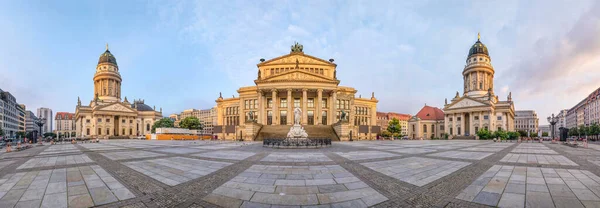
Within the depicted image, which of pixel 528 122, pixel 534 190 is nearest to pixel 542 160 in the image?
pixel 534 190

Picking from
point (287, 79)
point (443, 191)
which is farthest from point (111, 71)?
point (443, 191)

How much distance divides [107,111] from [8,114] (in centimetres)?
2938

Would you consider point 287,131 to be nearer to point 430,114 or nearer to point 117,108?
point 430,114

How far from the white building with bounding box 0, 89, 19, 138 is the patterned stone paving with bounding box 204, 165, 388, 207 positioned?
94.7 metres

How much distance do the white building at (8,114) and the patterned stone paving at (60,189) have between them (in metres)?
88.5

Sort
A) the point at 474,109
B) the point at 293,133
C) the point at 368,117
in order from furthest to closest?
1. the point at 368,117
2. the point at 474,109
3. the point at 293,133

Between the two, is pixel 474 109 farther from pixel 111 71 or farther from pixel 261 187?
pixel 111 71

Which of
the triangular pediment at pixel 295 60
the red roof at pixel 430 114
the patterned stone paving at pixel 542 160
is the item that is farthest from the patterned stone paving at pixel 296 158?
the red roof at pixel 430 114

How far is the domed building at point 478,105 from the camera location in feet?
201

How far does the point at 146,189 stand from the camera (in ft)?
20.2

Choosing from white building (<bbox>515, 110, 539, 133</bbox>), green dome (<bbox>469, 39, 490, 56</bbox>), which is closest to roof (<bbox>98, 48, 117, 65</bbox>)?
green dome (<bbox>469, 39, 490, 56</bbox>)

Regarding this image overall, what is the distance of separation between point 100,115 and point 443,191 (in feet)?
304

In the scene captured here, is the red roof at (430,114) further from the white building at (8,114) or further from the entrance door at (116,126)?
the white building at (8,114)

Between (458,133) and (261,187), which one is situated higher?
(261,187)
